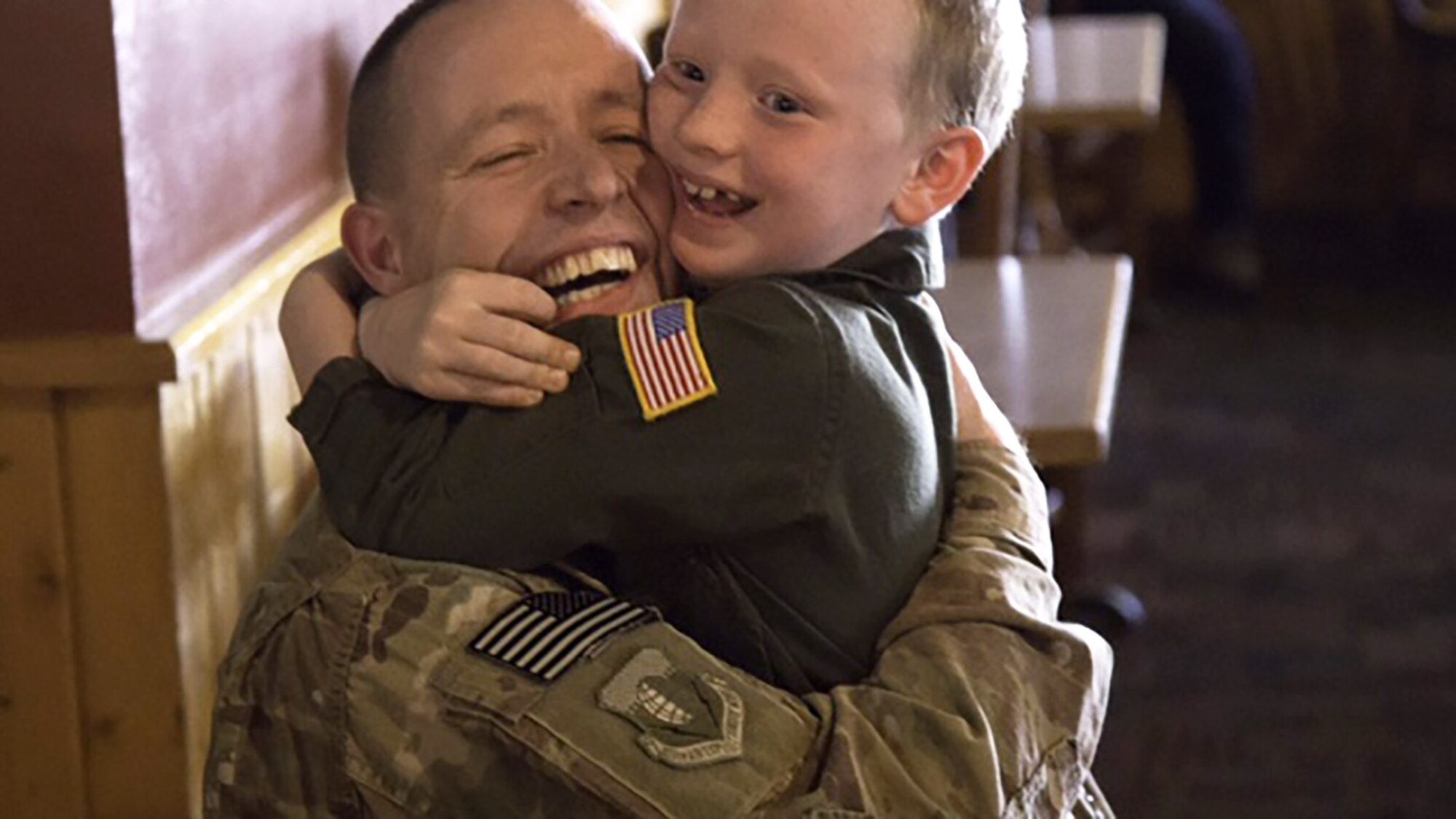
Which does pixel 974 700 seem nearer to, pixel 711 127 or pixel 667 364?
pixel 667 364

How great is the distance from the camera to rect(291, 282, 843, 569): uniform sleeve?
119 centimetres

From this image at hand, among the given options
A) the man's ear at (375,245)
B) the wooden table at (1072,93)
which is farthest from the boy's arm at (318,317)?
the wooden table at (1072,93)

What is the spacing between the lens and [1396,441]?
465 centimetres

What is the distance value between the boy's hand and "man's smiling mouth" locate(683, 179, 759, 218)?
0.39ft

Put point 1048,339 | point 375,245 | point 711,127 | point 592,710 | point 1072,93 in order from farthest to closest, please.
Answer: point 1072,93 → point 1048,339 → point 375,245 → point 711,127 → point 592,710

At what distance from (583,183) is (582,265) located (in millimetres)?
51

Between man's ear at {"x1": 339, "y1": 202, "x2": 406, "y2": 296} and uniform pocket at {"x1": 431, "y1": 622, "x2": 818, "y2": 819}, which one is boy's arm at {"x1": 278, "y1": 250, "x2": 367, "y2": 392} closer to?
man's ear at {"x1": 339, "y1": 202, "x2": 406, "y2": 296}

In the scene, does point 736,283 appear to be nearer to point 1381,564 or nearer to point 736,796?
point 736,796

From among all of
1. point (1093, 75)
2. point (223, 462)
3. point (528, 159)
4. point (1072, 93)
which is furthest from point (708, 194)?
point (1093, 75)

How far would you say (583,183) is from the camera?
129cm

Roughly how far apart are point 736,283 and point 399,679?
303mm

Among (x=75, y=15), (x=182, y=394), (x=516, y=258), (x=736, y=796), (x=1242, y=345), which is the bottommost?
(x=1242, y=345)

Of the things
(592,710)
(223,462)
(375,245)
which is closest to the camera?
(592,710)

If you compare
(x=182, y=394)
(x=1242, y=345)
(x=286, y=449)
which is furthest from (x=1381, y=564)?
(x=182, y=394)
